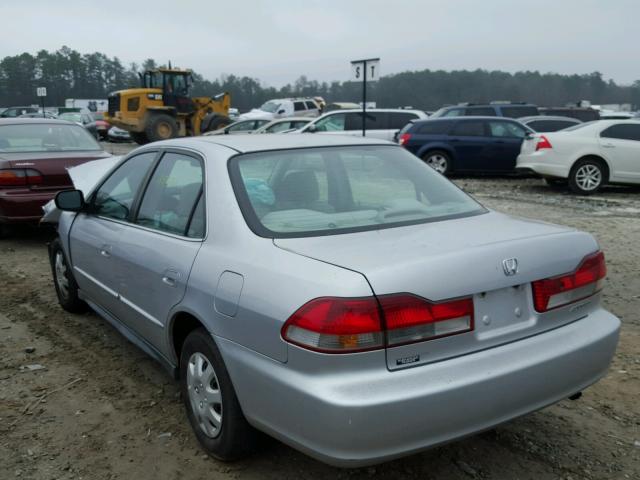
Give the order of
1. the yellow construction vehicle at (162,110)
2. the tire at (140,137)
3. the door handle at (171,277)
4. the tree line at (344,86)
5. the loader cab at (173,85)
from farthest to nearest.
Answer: the tree line at (344,86) < the tire at (140,137) < the loader cab at (173,85) < the yellow construction vehicle at (162,110) < the door handle at (171,277)

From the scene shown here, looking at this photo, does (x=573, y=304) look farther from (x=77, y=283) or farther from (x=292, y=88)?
(x=292, y=88)

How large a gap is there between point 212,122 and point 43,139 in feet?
59.5

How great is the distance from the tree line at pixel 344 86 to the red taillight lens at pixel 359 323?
6413cm

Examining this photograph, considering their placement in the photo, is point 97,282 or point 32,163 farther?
point 32,163

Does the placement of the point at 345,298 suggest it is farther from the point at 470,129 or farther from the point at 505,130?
the point at 505,130

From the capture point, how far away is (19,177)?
7.16 metres

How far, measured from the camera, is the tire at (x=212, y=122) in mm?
25688

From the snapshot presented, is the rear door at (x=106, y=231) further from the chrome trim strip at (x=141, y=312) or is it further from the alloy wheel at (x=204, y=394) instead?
the alloy wheel at (x=204, y=394)

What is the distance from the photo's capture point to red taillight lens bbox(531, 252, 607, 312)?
8.47ft

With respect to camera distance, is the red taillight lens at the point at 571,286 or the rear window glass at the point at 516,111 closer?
the red taillight lens at the point at 571,286

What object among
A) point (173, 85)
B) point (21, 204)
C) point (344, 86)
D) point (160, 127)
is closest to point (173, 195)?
point (21, 204)

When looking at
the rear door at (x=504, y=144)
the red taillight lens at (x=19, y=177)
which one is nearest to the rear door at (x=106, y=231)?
the red taillight lens at (x=19, y=177)

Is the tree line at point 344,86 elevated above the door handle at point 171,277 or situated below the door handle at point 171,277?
above

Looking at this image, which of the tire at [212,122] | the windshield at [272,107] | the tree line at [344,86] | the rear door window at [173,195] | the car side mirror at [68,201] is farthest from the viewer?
the tree line at [344,86]
